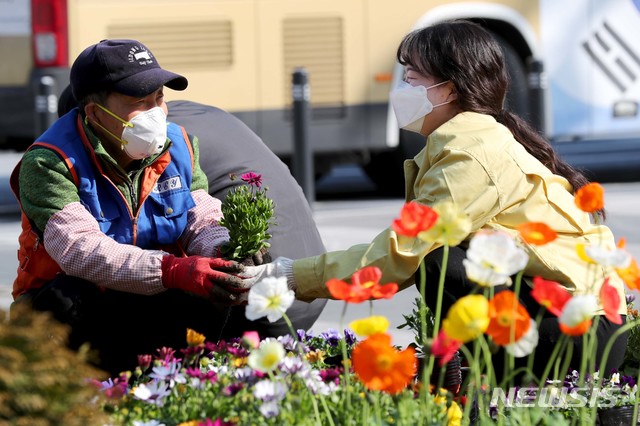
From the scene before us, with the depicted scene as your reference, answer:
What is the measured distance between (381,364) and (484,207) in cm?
96

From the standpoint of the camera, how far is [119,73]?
3361 mm

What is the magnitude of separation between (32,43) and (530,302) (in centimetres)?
612

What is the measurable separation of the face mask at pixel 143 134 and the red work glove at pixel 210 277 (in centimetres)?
34

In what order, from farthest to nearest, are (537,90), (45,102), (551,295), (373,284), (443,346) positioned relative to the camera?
(537,90) < (45,102) < (373,284) < (551,295) < (443,346)

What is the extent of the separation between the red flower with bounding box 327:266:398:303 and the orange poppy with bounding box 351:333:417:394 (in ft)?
0.45

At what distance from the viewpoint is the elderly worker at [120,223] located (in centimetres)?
327

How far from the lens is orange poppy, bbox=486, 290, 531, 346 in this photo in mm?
2230

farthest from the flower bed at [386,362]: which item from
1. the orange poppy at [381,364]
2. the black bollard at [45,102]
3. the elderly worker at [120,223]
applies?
the black bollard at [45,102]

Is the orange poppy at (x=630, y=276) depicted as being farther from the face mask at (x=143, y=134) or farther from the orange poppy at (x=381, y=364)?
the face mask at (x=143, y=134)

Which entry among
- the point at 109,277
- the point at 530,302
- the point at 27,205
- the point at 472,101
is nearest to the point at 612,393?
the point at 530,302

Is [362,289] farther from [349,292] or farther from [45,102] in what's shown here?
[45,102]

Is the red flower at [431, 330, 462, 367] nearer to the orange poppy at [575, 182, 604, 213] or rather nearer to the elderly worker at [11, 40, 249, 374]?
the orange poppy at [575, 182, 604, 213]

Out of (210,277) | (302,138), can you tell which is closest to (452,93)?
(210,277)

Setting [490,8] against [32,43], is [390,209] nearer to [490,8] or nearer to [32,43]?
[490,8]
